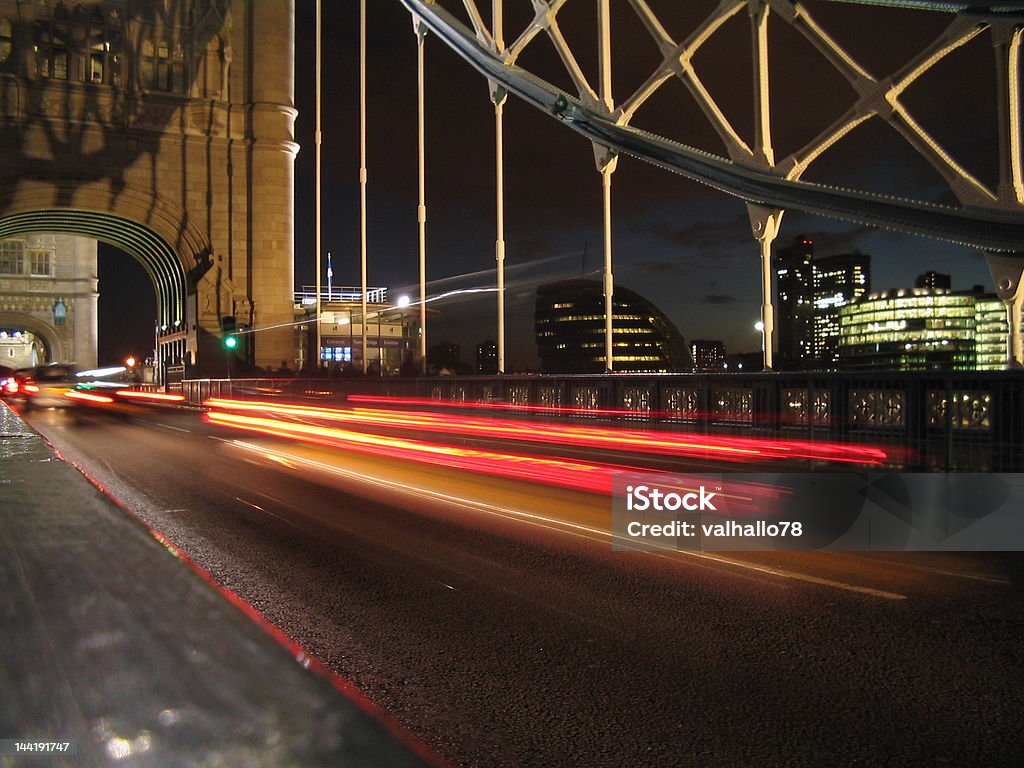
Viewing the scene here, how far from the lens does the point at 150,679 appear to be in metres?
3.85

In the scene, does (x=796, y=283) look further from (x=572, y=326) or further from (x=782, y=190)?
(x=782, y=190)

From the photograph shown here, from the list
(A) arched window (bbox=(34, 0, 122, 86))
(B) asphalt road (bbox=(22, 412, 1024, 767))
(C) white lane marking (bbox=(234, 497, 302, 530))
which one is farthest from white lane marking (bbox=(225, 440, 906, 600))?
(A) arched window (bbox=(34, 0, 122, 86))

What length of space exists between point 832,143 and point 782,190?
68.1 inches

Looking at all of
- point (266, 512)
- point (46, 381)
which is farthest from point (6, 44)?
point (266, 512)

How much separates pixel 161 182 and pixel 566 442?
36.9 m

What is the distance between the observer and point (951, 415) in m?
10.7

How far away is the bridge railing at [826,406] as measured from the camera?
34.0ft

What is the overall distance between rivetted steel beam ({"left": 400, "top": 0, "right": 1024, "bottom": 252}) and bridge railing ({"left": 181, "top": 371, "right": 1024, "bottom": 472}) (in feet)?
A: 24.5

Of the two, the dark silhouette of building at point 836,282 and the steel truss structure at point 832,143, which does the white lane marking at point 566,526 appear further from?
the dark silhouette of building at point 836,282

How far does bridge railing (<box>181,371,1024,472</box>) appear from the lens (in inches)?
408

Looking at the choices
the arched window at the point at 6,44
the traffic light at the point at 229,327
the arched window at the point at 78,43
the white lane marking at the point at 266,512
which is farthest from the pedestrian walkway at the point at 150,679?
the arched window at the point at 78,43

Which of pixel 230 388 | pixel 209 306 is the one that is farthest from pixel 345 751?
pixel 209 306

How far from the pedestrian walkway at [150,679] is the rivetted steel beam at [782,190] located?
1792 cm

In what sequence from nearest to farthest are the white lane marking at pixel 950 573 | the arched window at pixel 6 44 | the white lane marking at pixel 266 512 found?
the white lane marking at pixel 950 573, the white lane marking at pixel 266 512, the arched window at pixel 6 44
